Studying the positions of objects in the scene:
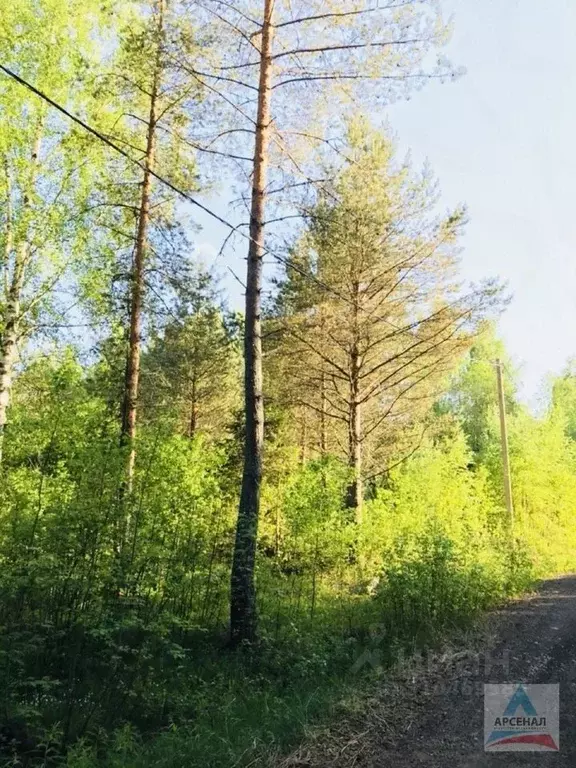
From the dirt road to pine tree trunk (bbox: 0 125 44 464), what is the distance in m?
7.27

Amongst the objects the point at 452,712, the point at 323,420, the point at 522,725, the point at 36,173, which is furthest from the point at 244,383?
the point at 323,420

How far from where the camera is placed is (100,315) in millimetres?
10430

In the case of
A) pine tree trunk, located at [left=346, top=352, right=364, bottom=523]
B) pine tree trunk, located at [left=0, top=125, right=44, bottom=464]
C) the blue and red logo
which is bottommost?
the blue and red logo

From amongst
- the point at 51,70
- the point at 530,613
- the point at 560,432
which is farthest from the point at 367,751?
the point at 560,432

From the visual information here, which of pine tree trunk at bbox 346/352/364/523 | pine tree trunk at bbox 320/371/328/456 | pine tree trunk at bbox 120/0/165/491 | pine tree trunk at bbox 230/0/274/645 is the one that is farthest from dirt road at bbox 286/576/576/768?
pine tree trunk at bbox 320/371/328/456

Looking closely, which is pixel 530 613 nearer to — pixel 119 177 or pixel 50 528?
pixel 50 528

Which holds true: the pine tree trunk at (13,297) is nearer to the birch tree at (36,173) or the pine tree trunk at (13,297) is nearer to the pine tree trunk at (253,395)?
the birch tree at (36,173)

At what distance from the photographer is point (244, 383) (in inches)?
291

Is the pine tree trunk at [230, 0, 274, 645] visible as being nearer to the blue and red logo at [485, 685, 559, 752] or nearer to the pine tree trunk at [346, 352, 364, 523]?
the blue and red logo at [485, 685, 559, 752]

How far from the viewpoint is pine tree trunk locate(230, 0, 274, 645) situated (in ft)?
21.1

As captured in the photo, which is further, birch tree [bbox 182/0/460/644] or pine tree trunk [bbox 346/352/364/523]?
pine tree trunk [bbox 346/352/364/523]

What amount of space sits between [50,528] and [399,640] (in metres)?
4.20

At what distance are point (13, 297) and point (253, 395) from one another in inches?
202

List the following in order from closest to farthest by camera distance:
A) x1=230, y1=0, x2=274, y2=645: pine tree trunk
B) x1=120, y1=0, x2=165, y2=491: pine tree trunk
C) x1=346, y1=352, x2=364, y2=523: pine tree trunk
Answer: x1=230, y1=0, x2=274, y2=645: pine tree trunk < x1=120, y1=0, x2=165, y2=491: pine tree trunk < x1=346, y1=352, x2=364, y2=523: pine tree trunk
